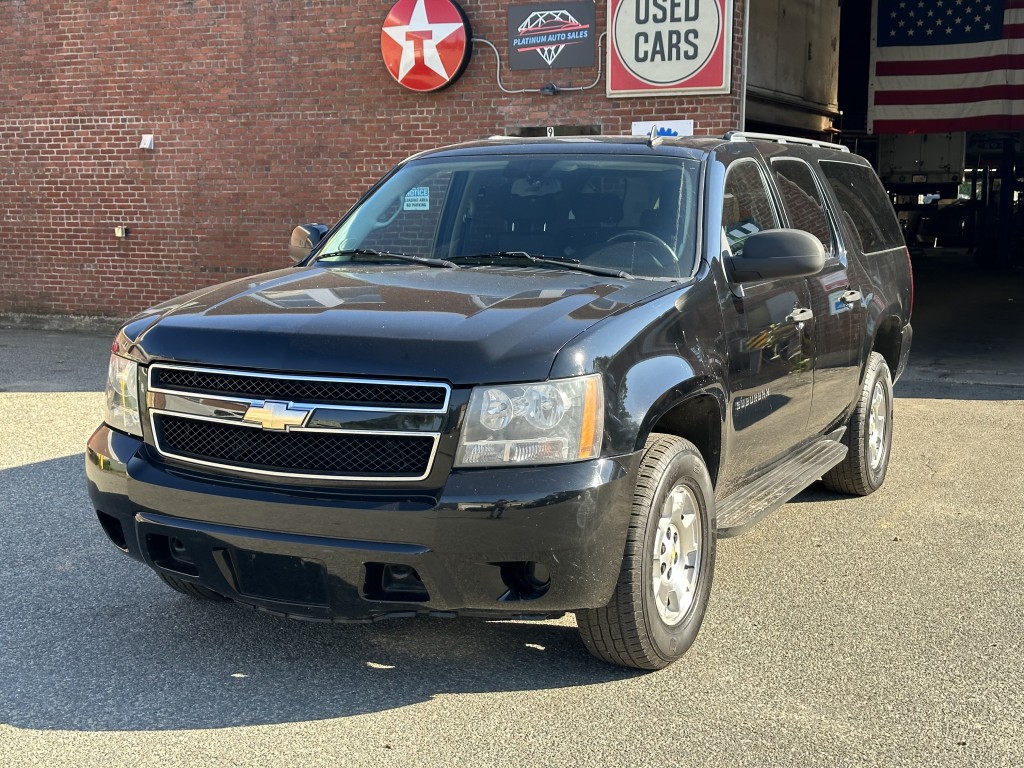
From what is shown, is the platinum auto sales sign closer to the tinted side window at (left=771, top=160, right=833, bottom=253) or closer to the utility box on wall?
the tinted side window at (left=771, top=160, right=833, bottom=253)

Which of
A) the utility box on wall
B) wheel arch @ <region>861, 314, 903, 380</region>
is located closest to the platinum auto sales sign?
wheel arch @ <region>861, 314, 903, 380</region>

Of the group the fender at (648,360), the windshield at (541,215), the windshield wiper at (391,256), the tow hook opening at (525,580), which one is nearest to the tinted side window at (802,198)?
the windshield at (541,215)

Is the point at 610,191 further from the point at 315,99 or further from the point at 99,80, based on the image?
the point at 99,80

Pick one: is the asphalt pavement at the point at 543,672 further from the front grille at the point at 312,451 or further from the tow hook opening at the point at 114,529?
the front grille at the point at 312,451

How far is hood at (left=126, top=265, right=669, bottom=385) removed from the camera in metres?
3.50

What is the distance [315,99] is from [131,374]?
977 centimetres

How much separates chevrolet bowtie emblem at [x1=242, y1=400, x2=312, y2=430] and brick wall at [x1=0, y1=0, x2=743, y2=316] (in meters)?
8.82

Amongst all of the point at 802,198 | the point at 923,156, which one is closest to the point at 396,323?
the point at 802,198

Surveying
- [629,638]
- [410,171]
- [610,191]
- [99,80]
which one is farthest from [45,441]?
[99,80]

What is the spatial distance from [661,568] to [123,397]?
194 centimetres

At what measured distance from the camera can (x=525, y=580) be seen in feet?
11.8

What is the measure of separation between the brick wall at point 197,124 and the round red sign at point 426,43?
0.52 feet

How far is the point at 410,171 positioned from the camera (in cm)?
549

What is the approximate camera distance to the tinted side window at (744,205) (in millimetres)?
4824
